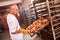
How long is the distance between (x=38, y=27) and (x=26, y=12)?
5.91ft

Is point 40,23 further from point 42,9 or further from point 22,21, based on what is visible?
point 22,21

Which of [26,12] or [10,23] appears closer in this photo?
[10,23]

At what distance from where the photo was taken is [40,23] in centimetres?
272

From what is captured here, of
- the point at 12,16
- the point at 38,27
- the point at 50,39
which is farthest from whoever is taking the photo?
the point at 50,39

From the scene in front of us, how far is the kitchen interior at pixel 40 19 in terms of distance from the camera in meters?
2.54

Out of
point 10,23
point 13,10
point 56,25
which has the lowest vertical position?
point 56,25

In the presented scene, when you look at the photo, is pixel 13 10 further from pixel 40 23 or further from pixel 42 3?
pixel 42 3

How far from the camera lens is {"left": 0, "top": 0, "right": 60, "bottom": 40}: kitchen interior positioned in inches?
100

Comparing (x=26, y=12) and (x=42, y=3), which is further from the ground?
(x=42, y=3)

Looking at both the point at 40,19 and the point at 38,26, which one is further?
the point at 40,19

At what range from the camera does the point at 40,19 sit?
2854 mm

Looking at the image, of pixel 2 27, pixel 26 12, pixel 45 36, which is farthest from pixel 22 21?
pixel 45 36

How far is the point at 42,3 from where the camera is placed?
3078 mm

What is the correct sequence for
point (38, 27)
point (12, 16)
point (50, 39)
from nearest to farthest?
Result: point (12, 16), point (38, 27), point (50, 39)
